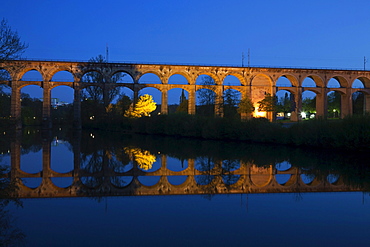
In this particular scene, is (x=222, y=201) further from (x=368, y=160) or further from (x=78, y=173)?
(x=368, y=160)

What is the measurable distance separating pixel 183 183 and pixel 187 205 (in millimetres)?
1857

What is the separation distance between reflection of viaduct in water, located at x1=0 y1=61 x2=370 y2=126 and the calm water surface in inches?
1316

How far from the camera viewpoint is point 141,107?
40375 millimetres

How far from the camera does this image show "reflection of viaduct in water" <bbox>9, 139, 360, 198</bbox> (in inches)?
250

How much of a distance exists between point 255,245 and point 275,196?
8.34ft

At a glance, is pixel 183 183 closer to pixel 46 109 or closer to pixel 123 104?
pixel 123 104

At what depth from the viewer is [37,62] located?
44.0 m

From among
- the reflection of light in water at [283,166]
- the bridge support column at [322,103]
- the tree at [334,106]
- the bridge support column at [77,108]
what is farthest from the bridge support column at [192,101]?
the reflection of light in water at [283,166]

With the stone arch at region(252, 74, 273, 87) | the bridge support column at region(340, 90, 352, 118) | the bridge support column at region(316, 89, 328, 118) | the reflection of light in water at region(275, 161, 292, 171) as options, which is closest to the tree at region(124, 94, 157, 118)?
the stone arch at region(252, 74, 273, 87)

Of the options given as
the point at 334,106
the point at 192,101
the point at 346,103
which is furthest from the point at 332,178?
the point at 334,106

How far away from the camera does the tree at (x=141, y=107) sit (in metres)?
38.5

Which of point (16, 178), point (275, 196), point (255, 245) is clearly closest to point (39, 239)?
point (255, 245)

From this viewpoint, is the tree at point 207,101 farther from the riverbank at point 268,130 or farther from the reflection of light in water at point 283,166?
the reflection of light in water at point 283,166

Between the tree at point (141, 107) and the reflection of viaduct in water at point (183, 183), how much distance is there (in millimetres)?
28460
